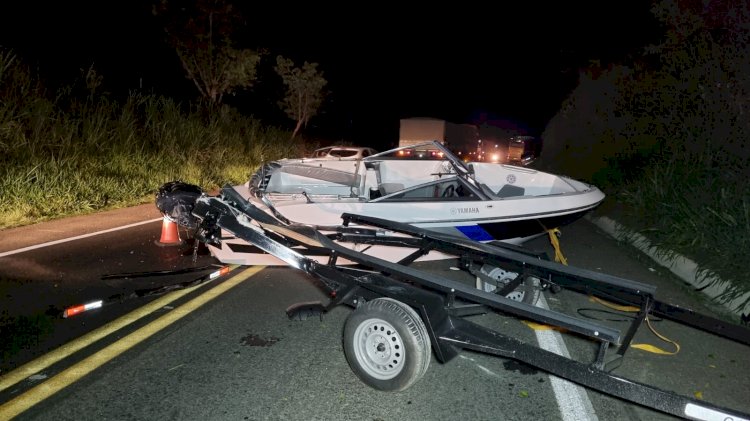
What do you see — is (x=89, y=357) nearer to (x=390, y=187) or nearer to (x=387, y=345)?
(x=387, y=345)

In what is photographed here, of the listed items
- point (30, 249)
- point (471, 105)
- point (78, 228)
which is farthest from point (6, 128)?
point (471, 105)

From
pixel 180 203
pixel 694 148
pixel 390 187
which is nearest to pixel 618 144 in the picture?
pixel 694 148

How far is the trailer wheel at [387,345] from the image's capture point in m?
3.59

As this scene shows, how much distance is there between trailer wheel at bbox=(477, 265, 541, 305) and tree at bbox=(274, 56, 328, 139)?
85.1 feet

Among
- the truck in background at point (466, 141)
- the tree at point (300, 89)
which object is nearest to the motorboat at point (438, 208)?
the truck in background at point (466, 141)

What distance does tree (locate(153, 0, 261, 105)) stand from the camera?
858 inches

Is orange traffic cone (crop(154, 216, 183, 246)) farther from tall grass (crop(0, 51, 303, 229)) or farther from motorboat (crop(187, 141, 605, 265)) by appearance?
tall grass (crop(0, 51, 303, 229))

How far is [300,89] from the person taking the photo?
3112 centimetres

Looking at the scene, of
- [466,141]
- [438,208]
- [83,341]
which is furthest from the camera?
[466,141]

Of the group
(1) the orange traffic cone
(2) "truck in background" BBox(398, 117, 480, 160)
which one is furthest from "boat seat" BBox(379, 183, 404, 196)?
(2) "truck in background" BBox(398, 117, 480, 160)

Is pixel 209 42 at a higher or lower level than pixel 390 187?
higher

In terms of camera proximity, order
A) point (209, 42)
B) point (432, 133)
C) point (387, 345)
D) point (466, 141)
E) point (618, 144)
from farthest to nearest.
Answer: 1. point (466, 141)
2. point (432, 133)
3. point (209, 42)
4. point (618, 144)
5. point (387, 345)

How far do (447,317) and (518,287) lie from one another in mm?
2009

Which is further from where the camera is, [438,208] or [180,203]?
[438,208]
